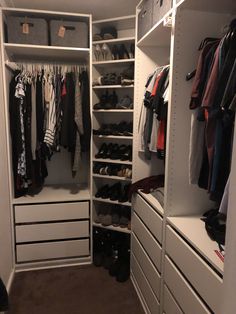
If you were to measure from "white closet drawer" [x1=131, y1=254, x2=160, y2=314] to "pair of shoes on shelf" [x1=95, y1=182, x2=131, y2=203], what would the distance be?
0.53 metres

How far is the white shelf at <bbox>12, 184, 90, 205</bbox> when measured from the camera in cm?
242

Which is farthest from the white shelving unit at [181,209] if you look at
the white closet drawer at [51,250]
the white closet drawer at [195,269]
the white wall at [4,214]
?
the white wall at [4,214]

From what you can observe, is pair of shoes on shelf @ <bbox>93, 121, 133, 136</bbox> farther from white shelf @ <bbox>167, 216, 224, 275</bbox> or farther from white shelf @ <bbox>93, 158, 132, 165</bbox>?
white shelf @ <bbox>167, 216, 224, 275</bbox>

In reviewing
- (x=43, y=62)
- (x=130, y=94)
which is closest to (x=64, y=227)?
(x=130, y=94)

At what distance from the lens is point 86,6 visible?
225 cm

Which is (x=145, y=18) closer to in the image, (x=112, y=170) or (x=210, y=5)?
(x=210, y=5)

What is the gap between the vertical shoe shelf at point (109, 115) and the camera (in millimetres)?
2349

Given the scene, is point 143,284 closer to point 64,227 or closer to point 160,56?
point 64,227

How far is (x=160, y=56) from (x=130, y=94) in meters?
0.53

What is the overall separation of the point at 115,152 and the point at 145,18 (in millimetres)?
1160

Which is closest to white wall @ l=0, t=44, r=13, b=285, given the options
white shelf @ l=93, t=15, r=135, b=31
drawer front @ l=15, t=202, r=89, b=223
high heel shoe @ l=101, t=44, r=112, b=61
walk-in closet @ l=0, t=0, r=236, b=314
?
walk-in closet @ l=0, t=0, r=236, b=314

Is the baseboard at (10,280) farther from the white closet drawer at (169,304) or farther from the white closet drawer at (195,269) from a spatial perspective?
the white closet drawer at (195,269)

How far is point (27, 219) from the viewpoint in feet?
7.90

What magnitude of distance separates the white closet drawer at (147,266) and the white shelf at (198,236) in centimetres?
46
